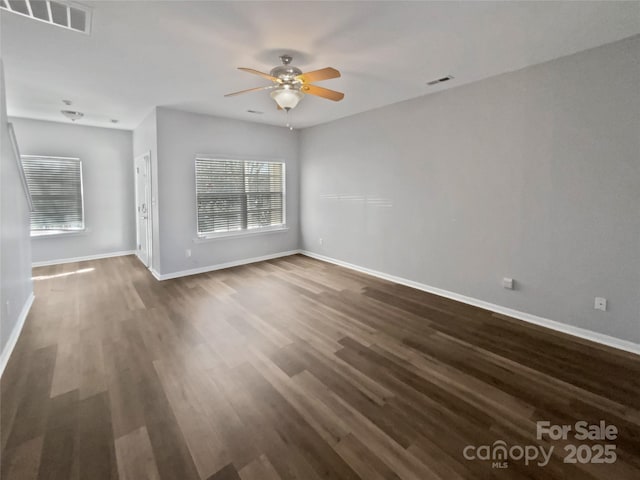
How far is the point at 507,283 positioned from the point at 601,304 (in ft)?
2.65

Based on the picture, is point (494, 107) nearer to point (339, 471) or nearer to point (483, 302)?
point (483, 302)

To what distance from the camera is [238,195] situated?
5652mm

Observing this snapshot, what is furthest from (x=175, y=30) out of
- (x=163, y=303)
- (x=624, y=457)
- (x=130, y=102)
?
(x=624, y=457)

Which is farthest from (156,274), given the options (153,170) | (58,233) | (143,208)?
(58,233)

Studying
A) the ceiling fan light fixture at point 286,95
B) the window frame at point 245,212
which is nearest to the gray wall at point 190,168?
the window frame at point 245,212

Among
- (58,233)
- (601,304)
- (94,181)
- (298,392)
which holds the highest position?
(94,181)

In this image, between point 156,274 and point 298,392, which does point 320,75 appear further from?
point 156,274

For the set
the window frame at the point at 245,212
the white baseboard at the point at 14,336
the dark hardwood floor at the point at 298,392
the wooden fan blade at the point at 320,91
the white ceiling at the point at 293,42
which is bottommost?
the dark hardwood floor at the point at 298,392

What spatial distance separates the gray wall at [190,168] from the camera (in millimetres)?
4680

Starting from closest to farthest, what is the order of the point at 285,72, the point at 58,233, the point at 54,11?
the point at 54,11 < the point at 285,72 < the point at 58,233

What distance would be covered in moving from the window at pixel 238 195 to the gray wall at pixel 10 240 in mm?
2247

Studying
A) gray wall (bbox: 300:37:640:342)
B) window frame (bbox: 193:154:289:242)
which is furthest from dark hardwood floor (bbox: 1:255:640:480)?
window frame (bbox: 193:154:289:242)

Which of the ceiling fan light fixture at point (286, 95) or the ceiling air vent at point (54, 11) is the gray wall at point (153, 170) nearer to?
the ceiling air vent at point (54, 11)

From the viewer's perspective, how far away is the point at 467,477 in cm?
149
